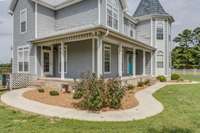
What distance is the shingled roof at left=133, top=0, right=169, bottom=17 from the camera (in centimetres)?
2377

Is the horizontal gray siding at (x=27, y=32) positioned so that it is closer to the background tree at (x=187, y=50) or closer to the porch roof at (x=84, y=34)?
the porch roof at (x=84, y=34)

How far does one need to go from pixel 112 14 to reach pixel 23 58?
9055mm

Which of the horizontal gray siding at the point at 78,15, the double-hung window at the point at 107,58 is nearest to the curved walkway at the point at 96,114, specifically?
the double-hung window at the point at 107,58

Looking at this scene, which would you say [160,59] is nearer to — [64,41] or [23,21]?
[64,41]

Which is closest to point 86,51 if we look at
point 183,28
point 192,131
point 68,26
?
point 68,26

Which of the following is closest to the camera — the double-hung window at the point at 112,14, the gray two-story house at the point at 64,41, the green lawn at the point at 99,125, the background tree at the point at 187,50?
the green lawn at the point at 99,125

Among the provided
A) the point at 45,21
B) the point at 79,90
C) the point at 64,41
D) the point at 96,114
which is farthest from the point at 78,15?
the point at 96,114

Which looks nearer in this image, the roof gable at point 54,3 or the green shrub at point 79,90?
the green shrub at point 79,90

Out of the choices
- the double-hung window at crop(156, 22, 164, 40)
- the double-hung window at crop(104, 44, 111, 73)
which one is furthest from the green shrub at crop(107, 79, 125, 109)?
the double-hung window at crop(156, 22, 164, 40)

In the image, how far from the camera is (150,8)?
79.9 feet

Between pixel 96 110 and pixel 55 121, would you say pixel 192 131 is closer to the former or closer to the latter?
pixel 96 110

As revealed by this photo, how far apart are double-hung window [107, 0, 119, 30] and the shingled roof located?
7.87 metres

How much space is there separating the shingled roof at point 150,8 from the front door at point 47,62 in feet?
44.7

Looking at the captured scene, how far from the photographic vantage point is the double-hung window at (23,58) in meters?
17.1
